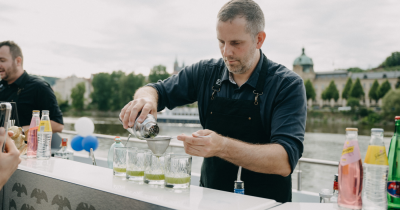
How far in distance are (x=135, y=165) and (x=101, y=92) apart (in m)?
46.7

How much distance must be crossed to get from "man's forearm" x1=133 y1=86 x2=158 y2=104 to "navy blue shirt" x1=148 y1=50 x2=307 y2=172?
0.08m

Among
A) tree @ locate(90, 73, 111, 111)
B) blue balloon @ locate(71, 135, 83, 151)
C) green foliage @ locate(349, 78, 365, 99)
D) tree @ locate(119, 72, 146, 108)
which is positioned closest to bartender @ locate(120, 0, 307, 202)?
blue balloon @ locate(71, 135, 83, 151)

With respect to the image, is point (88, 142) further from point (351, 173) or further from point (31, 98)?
point (351, 173)

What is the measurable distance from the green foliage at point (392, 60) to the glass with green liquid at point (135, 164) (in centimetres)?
7876

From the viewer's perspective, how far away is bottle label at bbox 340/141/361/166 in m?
0.97

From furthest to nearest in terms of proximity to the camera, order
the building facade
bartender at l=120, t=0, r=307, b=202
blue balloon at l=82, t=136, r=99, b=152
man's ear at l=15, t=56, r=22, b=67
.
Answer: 1. the building facade
2. blue balloon at l=82, t=136, r=99, b=152
3. man's ear at l=15, t=56, r=22, b=67
4. bartender at l=120, t=0, r=307, b=202

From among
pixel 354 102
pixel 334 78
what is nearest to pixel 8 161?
pixel 354 102

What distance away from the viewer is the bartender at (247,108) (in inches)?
57.8

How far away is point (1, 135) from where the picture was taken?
3.34 feet

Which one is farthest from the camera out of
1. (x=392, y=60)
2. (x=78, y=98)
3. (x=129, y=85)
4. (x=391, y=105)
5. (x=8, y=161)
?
(x=392, y=60)

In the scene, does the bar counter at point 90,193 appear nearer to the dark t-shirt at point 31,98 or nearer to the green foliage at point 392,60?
the dark t-shirt at point 31,98

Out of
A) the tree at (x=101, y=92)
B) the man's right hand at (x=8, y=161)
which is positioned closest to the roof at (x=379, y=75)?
the tree at (x=101, y=92)

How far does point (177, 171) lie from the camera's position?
1254 mm

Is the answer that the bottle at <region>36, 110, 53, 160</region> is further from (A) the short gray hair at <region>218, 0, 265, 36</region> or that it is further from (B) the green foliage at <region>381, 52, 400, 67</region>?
(B) the green foliage at <region>381, 52, 400, 67</region>
